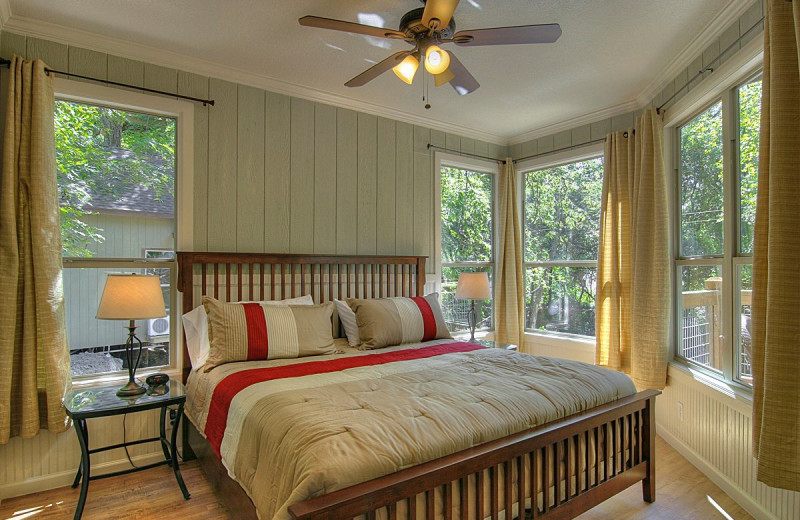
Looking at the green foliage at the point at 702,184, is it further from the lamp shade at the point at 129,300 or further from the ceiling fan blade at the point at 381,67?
the lamp shade at the point at 129,300

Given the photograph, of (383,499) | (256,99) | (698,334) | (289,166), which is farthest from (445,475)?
(256,99)

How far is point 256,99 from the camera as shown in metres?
3.29

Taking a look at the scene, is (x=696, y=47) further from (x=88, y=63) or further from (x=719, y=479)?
(x=88, y=63)

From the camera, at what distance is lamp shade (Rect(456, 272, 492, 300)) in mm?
3899

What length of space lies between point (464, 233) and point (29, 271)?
3.50m

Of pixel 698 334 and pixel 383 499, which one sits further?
pixel 698 334

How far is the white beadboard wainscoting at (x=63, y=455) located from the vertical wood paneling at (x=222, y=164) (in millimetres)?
1263

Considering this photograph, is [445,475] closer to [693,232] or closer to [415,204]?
[693,232]

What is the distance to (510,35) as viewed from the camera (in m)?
2.03

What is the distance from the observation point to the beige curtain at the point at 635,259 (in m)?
3.23

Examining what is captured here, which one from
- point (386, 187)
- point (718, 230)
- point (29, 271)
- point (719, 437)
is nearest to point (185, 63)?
point (29, 271)

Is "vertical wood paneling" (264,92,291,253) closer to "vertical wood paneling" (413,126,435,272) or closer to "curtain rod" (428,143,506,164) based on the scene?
"vertical wood paneling" (413,126,435,272)

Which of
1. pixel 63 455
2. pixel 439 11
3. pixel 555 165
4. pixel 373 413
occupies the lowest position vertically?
pixel 63 455

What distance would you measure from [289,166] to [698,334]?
126 inches
